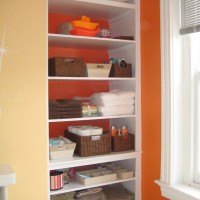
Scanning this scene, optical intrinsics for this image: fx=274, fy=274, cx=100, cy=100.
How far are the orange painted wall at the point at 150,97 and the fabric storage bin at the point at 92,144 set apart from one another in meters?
0.34

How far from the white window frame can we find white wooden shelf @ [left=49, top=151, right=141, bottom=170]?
1.24 ft

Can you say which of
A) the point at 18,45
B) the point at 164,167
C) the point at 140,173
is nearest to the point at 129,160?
the point at 140,173

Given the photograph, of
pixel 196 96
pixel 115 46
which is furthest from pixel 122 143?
pixel 115 46

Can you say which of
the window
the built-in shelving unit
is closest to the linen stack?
the built-in shelving unit

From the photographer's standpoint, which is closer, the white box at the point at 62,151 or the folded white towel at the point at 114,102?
the white box at the point at 62,151

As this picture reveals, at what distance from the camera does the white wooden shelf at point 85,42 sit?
2.20 meters

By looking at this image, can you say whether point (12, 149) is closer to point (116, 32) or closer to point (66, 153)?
point (66, 153)

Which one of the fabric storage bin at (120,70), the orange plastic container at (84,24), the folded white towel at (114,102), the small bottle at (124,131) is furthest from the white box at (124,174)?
the orange plastic container at (84,24)

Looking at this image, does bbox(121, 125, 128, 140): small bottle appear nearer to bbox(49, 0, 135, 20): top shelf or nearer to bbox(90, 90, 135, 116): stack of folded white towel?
bbox(90, 90, 135, 116): stack of folded white towel

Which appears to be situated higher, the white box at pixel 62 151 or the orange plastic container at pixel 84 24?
the orange plastic container at pixel 84 24

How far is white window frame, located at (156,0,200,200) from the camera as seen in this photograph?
A: 2.04m

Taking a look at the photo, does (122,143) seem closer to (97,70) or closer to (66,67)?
(97,70)

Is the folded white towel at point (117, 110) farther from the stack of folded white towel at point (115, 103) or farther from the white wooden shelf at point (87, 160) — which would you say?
the white wooden shelf at point (87, 160)

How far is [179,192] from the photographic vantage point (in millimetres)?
1940
